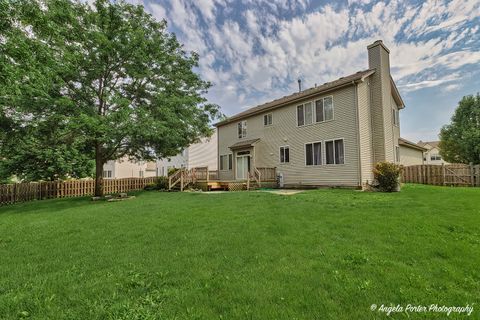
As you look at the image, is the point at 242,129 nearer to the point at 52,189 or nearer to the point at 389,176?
the point at 389,176

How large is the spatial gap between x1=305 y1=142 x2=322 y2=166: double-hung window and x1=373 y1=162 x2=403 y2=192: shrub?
3.39 meters

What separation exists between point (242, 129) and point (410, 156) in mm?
15522

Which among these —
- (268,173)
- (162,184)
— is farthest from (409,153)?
(162,184)

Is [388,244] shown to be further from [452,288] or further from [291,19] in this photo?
[291,19]

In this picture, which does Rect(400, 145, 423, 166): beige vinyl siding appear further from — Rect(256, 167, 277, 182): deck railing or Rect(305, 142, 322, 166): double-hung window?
Rect(256, 167, 277, 182): deck railing

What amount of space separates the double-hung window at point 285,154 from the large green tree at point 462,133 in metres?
25.3

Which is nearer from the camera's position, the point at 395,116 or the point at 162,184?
the point at 395,116

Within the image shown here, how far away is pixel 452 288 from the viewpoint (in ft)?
9.56

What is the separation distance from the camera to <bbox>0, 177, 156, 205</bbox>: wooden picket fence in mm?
15867

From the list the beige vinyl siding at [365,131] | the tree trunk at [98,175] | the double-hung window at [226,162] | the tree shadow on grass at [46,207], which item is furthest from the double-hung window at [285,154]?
the tree trunk at [98,175]

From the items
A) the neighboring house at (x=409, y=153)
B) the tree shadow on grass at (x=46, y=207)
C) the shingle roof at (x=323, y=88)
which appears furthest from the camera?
the neighboring house at (x=409, y=153)

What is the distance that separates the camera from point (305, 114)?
15.8 meters

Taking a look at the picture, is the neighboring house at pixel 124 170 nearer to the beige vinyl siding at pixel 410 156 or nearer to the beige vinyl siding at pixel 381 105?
the beige vinyl siding at pixel 381 105

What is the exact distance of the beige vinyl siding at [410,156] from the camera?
2063 cm
